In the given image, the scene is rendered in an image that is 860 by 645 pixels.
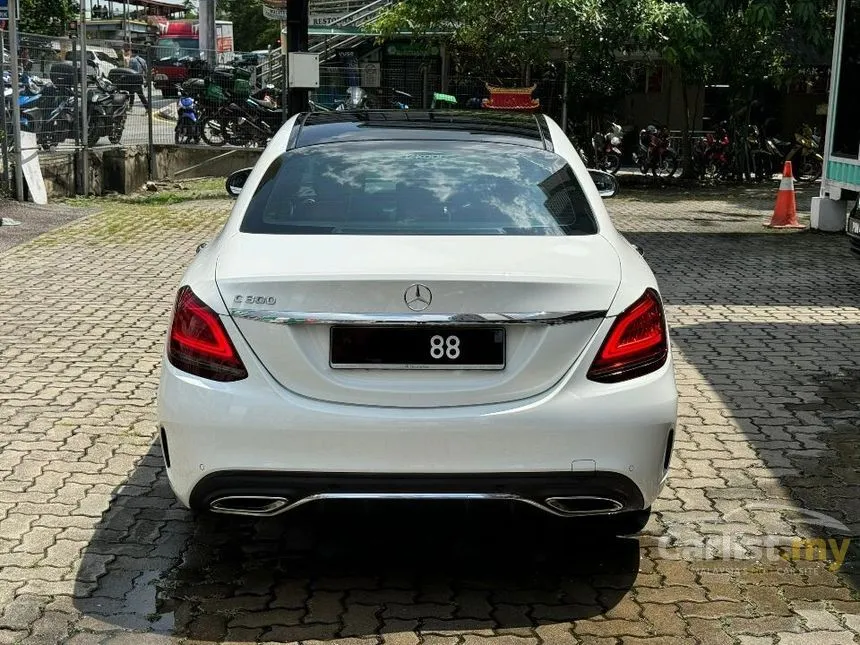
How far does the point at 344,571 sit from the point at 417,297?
1.13 m

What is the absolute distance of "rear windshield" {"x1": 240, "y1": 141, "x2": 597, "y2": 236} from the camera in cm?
447

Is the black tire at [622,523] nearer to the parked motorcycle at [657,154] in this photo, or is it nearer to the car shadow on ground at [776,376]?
the car shadow on ground at [776,376]

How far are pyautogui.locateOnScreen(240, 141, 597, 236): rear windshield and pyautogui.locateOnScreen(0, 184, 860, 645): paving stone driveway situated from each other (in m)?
1.03

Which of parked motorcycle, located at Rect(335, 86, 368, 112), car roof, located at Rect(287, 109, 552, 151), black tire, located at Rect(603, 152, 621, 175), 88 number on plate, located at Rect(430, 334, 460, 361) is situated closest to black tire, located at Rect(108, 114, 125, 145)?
parked motorcycle, located at Rect(335, 86, 368, 112)

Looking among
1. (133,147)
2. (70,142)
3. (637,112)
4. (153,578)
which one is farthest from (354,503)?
(637,112)

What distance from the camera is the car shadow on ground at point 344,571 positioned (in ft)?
12.8

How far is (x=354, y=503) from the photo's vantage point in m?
3.84

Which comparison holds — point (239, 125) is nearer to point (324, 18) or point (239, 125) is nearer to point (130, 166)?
point (130, 166)

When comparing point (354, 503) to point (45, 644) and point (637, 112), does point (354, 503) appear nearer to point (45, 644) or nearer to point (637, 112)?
point (45, 644)

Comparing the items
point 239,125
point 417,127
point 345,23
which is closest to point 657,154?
point 239,125

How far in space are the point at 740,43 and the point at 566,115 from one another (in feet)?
10.8

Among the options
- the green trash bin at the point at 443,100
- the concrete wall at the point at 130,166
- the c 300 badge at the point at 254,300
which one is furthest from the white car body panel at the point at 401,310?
the green trash bin at the point at 443,100

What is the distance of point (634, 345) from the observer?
154 inches

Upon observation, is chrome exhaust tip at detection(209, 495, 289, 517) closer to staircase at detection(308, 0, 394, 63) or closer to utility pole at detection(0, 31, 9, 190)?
utility pole at detection(0, 31, 9, 190)
